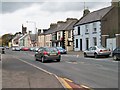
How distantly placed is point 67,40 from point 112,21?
20.7 meters

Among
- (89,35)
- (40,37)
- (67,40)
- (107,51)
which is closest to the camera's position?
(107,51)

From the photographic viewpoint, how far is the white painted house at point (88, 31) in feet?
156

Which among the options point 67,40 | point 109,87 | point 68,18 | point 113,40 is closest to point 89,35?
point 113,40

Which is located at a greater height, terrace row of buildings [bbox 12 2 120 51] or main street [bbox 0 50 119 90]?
terrace row of buildings [bbox 12 2 120 51]

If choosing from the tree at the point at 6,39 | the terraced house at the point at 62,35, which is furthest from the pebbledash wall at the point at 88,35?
the tree at the point at 6,39

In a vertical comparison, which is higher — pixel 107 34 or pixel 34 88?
pixel 107 34

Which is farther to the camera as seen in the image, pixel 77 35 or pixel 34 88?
pixel 77 35

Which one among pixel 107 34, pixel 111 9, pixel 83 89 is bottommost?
pixel 83 89

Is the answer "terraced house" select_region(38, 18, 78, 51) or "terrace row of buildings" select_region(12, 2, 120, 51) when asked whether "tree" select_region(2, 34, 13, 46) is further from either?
"terrace row of buildings" select_region(12, 2, 120, 51)

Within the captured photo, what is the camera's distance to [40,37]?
9306 cm

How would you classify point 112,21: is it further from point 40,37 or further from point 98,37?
point 40,37

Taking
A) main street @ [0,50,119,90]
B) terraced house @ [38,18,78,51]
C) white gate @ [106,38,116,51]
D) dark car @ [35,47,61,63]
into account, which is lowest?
main street @ [0,50,119,90]

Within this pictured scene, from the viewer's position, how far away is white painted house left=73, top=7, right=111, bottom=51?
1874 inches

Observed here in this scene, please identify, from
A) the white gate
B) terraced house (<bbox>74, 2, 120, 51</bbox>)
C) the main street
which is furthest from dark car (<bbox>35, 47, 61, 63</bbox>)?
terraced house (<bbox>74, 2, 120, 51</bbox>)
